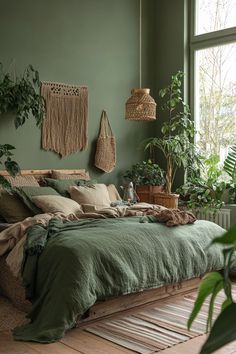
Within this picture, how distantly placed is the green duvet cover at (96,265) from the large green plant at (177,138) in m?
1.73

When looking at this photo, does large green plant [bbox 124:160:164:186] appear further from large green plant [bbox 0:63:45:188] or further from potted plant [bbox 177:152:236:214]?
large green plant [bbox 0:63:45:188]

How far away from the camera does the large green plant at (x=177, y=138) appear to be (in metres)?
5.59

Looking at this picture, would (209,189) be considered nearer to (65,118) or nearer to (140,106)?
(140,106)

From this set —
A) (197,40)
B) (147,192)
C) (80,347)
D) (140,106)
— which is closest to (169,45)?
(197,40)

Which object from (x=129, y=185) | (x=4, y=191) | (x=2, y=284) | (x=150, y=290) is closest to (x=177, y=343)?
(x=150, y=290)

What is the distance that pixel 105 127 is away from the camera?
5691 millimetres

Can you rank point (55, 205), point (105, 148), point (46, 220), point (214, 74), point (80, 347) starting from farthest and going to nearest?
1. point (214, 74)
2. point (105, 148)
3. point (55, 205)
4. point (46, 220)
5. point (80, 347)

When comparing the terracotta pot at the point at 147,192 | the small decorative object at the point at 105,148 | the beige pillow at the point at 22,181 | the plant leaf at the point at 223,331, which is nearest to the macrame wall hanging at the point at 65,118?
the small decorative object at the point at 105,148

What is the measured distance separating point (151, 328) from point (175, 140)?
2.81 metres

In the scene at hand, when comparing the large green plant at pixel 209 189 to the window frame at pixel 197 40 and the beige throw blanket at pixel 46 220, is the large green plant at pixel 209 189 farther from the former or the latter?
the beige throw blanket at pixel 46 220

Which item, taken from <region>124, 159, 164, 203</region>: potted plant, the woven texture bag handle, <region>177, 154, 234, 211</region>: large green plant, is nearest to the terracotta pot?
<region>124, 159, 164, 203</region>: potted plant

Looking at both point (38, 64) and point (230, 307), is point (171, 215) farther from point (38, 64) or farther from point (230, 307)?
point (230, 307)

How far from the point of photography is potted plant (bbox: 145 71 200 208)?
5555 mm

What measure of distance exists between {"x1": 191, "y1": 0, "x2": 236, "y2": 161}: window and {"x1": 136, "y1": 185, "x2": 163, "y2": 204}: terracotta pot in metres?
0.84
